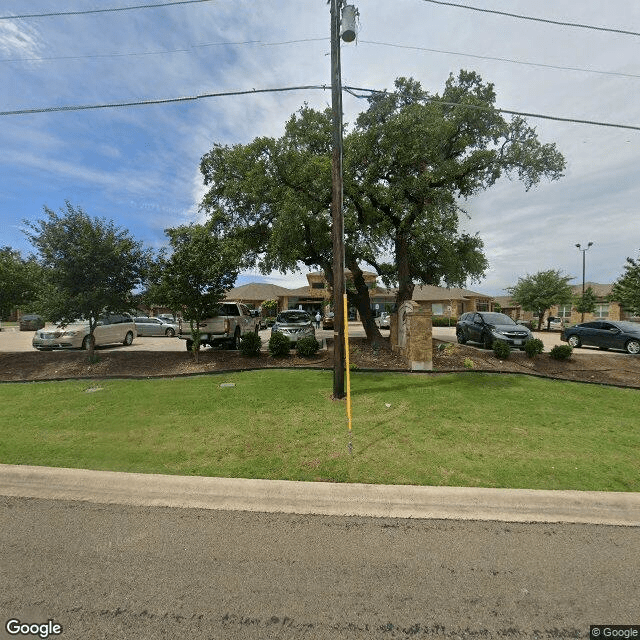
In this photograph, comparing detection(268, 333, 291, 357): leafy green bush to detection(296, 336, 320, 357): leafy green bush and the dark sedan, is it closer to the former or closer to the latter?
detection(296, 336, 320, 357): leafy green bush

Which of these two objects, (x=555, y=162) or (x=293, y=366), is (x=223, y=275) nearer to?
(x=293, y=366)

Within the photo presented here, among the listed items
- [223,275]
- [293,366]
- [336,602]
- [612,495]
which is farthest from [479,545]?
[223,275]

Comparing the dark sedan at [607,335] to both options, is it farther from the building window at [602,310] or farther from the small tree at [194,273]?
the building window at [602,310]

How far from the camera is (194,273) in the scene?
9.88m

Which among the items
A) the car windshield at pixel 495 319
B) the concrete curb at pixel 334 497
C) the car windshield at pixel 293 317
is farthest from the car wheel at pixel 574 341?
the concrete curb at pixel 334 497

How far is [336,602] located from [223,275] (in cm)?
913

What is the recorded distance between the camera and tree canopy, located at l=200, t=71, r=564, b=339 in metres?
11.4

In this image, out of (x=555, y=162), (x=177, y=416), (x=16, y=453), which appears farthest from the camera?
(x=555, y=162)

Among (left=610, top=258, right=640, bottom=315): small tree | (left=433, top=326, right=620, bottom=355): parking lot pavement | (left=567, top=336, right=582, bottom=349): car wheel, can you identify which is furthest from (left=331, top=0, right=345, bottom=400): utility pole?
(left=567, top=336, right=582, bottom=349): car wheel

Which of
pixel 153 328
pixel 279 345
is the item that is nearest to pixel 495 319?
pixel 279 345

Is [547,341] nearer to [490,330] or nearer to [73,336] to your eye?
[490,330]

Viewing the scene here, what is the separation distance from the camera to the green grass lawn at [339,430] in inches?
165

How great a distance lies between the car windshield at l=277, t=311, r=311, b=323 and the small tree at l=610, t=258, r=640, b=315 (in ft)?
39.7

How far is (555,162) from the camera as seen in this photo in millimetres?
13570
